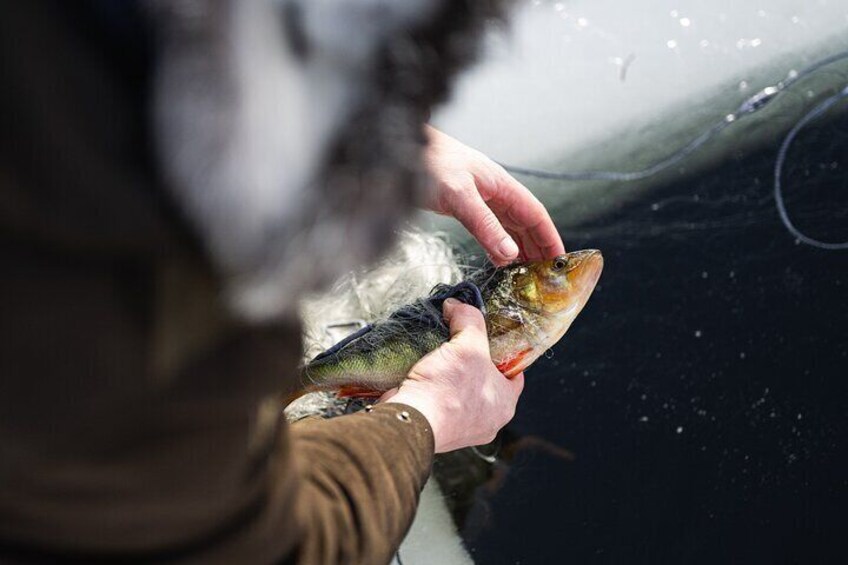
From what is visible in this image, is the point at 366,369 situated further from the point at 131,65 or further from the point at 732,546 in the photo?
the point at 131,65

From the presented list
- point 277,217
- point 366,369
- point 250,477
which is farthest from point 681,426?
→ point 277,217

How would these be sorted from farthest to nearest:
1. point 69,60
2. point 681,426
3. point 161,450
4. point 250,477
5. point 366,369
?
1. point 681,426
2. point 366,369
3. point 250,477
4. point 161,450
5. point 69,60

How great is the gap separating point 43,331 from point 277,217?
17 cm

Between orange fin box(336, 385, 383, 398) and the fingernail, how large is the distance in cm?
43

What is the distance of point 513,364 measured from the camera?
1.88 meters

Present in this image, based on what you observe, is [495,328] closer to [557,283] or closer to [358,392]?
[557,283]

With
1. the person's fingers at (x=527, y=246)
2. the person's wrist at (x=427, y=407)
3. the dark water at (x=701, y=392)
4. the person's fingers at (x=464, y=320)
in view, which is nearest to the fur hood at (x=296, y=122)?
the person's wrist at (x=427, y=407)

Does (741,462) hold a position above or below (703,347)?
below

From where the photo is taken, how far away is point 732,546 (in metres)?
2.18

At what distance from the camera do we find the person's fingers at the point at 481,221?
1910 mm

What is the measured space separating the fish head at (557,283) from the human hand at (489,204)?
66mm

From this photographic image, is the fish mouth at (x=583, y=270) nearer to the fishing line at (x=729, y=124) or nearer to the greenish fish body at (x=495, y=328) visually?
the greenish fish body at (x=495, y=328)

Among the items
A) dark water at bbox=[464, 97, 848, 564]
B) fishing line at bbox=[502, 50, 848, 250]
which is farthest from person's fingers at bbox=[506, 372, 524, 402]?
fishing line at bbox=[502, 50, 848, 250]

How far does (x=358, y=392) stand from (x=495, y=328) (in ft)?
1.14
